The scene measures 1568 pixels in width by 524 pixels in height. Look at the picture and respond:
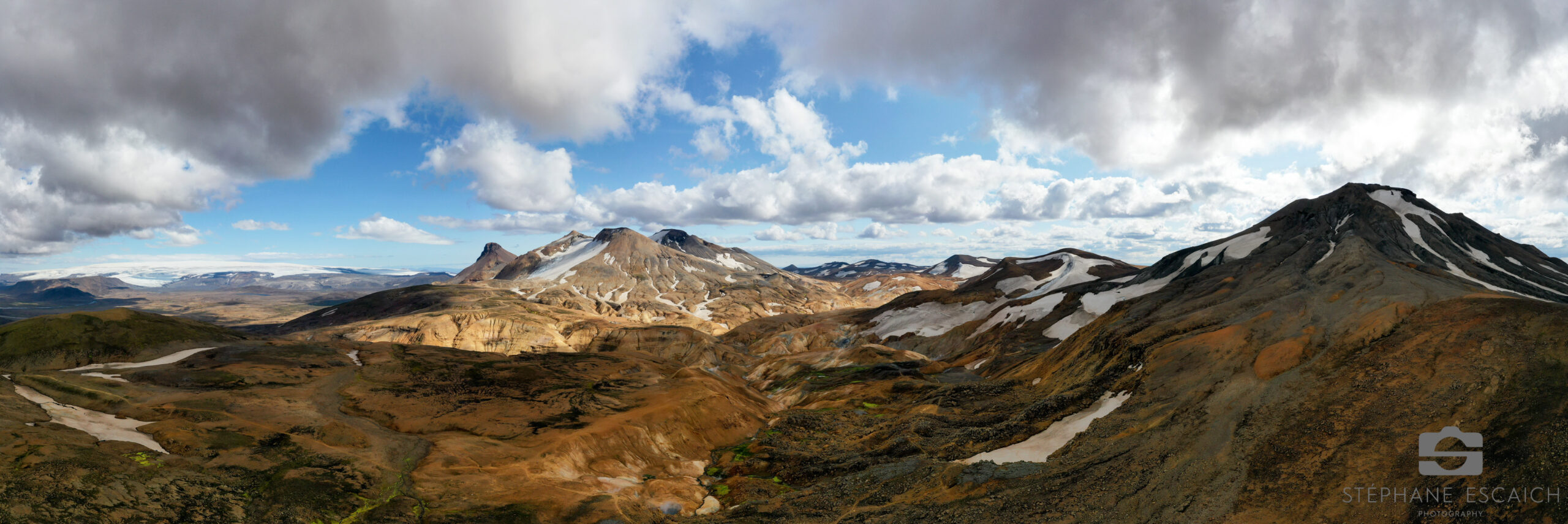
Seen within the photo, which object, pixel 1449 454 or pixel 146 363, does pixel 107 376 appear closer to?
pixel 146 363

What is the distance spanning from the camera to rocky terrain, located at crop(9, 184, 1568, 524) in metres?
21.7

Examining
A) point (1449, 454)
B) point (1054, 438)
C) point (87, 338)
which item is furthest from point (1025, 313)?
point (87, 338)

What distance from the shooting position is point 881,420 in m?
54.1

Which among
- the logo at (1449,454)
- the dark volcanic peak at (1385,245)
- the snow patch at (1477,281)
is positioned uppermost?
the dark volcanic peak at (1385,245)

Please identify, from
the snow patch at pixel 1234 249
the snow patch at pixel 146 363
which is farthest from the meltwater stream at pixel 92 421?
the snow patch at pixel 1234 249

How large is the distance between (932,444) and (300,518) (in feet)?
122

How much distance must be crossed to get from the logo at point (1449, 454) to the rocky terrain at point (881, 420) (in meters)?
0.40

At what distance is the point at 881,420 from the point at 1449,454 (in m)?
38.7

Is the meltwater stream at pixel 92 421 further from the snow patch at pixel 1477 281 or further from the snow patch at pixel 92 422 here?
the snow patch at pixel 1477 281

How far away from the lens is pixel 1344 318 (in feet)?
112

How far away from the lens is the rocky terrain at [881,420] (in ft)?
71.1

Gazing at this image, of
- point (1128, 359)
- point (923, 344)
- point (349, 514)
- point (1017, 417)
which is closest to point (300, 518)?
point (349, 514)

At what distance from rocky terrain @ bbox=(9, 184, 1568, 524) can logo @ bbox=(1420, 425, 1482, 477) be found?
40cm

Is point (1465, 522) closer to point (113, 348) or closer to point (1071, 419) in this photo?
point (1071, 419)
